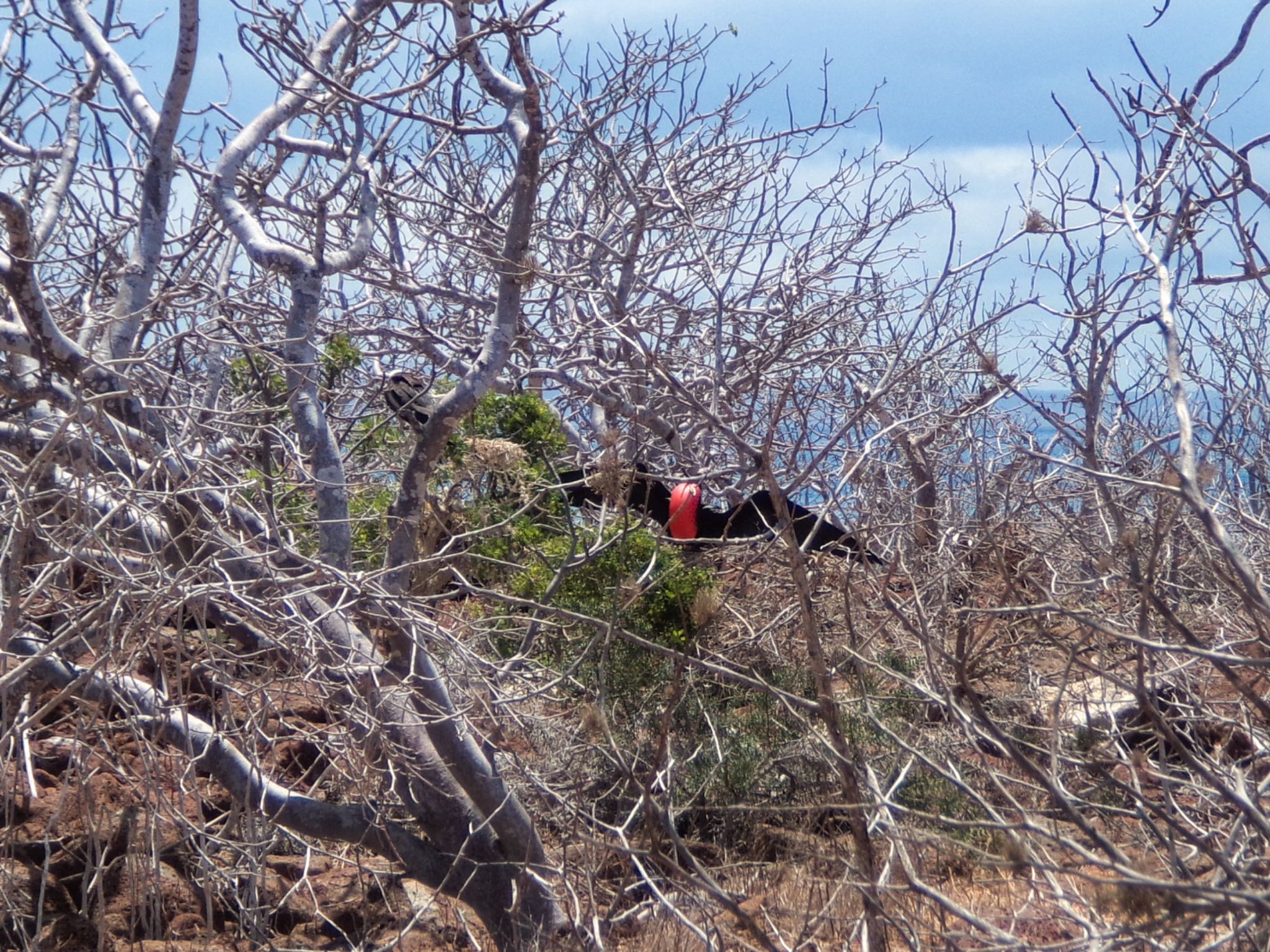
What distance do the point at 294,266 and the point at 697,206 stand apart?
11.9 feet

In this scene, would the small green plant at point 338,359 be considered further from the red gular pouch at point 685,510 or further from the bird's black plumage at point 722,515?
the red gular pouch at point 685,510

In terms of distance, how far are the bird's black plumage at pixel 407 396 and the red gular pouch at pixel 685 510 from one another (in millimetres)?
1090

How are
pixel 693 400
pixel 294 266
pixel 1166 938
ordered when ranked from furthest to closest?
pixel 294 266
pixel 693 400
pixel 1166 938

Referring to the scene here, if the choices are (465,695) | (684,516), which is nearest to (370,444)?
(684,516)

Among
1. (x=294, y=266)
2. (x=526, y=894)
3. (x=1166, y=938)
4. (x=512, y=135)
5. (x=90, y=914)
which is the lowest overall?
(x=90, y=914)

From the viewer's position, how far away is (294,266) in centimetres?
389

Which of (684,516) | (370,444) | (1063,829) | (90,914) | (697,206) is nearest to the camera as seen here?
(1063,829)

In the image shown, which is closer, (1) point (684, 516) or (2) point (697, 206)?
(1) point (684, 516)

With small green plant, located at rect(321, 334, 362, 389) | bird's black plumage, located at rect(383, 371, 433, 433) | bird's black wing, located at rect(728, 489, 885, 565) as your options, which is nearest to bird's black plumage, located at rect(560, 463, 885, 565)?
bird's black wing, located at rect(728, 489, 885, 565)

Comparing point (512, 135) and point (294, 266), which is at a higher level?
point (512, 135)

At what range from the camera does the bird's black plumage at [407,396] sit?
4621 mm

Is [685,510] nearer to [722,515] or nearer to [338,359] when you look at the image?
[722,515]

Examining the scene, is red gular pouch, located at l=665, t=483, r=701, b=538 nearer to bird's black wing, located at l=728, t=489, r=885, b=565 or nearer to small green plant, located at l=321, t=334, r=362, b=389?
bird's black wing, located at l=728, t=489, r=885, b=565

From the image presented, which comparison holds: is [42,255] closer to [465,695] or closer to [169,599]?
[169,599]
